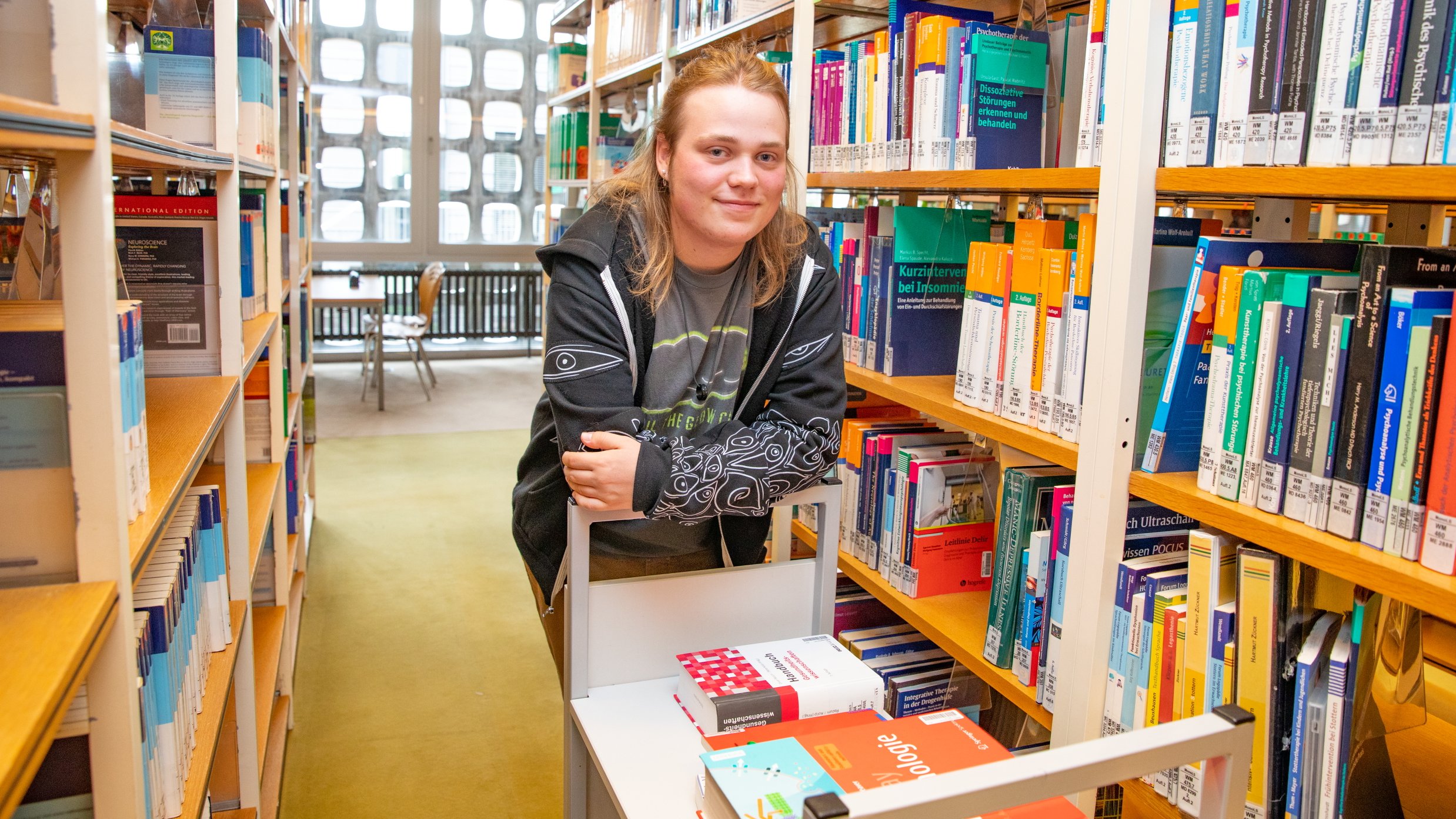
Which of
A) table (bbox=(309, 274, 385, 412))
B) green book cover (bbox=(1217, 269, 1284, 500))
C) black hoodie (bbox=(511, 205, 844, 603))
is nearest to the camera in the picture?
green book cover (bbox=(1217, 269, 1284, 500))

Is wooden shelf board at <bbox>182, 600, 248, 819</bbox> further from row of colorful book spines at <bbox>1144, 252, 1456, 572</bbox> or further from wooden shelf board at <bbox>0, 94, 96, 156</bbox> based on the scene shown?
row of colorful book spines at <bbox>1144, 252, 1456, 572</bbox>

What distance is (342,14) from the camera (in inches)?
317

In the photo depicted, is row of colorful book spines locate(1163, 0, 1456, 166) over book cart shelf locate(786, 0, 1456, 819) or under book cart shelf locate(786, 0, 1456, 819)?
over

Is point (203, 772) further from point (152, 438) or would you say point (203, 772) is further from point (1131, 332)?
point (1131, 332)

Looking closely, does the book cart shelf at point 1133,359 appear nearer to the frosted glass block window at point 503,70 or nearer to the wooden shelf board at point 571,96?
the wooden shelf board at point 571,96

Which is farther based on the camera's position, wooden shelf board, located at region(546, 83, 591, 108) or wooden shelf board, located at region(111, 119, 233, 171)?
wooden shelf board, located at region(546, 83, 591, 108)

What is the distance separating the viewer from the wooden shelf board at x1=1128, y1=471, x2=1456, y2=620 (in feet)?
3.43

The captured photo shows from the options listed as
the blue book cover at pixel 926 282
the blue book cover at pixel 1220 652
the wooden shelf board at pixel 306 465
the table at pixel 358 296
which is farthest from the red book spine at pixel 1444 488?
the table at pixel 358 296

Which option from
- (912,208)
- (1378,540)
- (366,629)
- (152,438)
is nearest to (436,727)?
(366,629)

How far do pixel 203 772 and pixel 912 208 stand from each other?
153cm

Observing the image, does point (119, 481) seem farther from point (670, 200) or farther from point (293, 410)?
point (293, 410)

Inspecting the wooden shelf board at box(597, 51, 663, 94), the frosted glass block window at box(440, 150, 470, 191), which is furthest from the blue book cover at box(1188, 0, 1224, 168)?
the frosted glass block window at box(440, 150, 470, 191)

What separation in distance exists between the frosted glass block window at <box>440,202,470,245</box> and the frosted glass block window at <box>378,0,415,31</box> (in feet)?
4.50

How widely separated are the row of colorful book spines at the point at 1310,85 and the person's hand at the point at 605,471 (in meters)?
0.82
